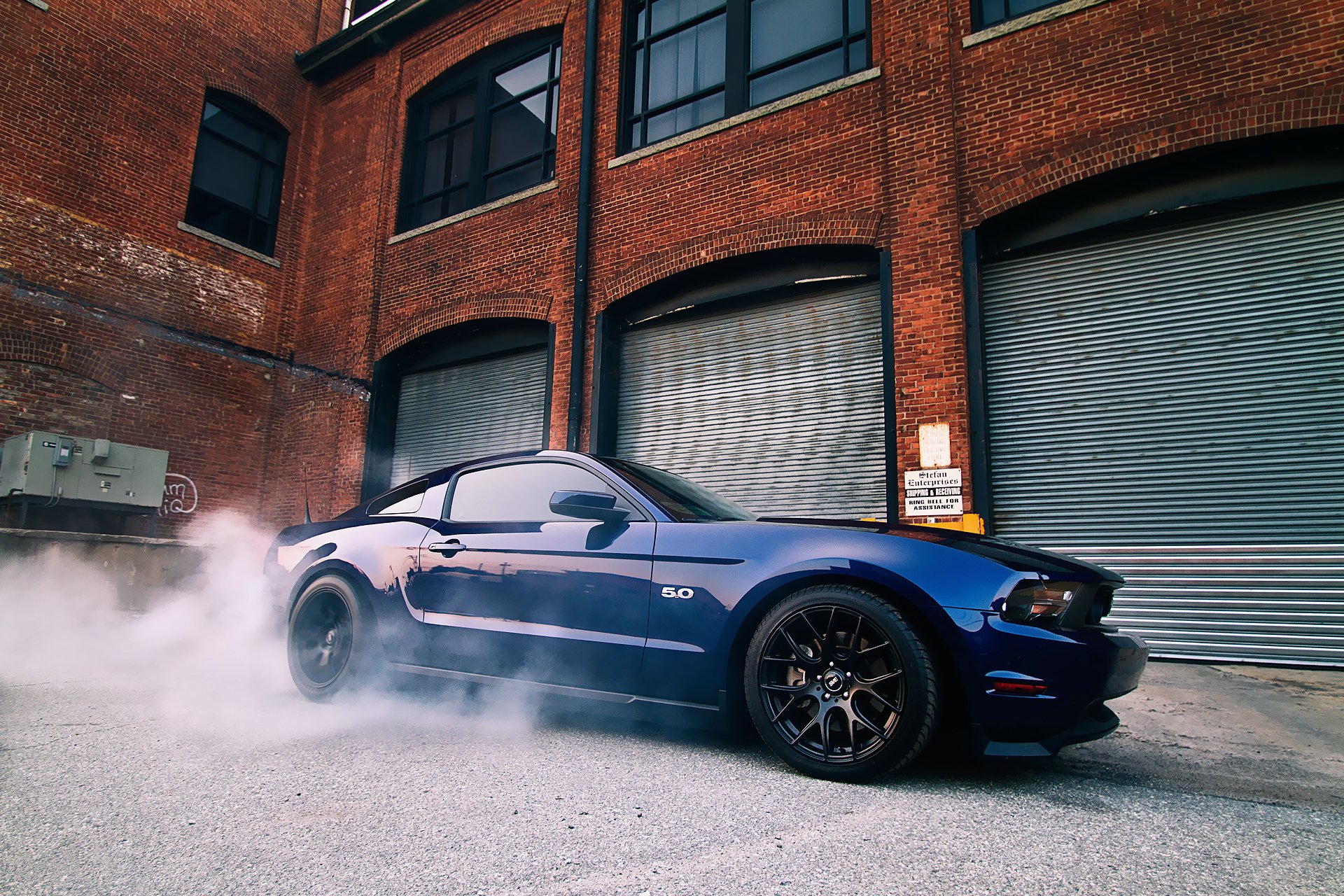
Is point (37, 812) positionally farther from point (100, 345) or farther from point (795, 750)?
point (100, 345)

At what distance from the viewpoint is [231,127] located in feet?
44.4

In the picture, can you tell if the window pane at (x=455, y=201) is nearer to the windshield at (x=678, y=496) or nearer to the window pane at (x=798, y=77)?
the window pane at (x=798, y=77)

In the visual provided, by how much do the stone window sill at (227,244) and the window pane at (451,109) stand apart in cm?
366

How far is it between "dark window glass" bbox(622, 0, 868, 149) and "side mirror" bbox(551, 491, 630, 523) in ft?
24.5

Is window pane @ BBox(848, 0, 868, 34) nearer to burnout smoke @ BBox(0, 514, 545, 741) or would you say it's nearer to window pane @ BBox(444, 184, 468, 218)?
window pane @ BBox(444, 184, 468, 218)

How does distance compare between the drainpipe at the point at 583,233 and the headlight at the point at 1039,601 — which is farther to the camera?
the drainpipe at the point at 583,233

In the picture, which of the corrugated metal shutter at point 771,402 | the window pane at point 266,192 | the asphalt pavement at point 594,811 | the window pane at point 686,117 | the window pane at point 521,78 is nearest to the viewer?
the asphalt pavement at point 594,811

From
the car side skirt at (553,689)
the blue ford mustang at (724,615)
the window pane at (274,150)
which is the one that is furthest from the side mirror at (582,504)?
the window pane at (274,150)

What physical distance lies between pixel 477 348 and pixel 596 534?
8.70 metres

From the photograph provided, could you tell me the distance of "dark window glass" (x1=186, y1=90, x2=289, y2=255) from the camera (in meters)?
13.1

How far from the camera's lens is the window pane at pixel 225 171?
13.1 metres

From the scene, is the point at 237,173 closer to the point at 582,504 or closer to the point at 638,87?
the point at 638,87

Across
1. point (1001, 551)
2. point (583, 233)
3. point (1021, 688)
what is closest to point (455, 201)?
point (583, 233)

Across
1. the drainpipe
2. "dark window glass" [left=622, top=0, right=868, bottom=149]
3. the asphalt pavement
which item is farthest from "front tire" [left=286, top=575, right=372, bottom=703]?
"dark window glass" [left=622, top=0, right=868, bottom=149]
